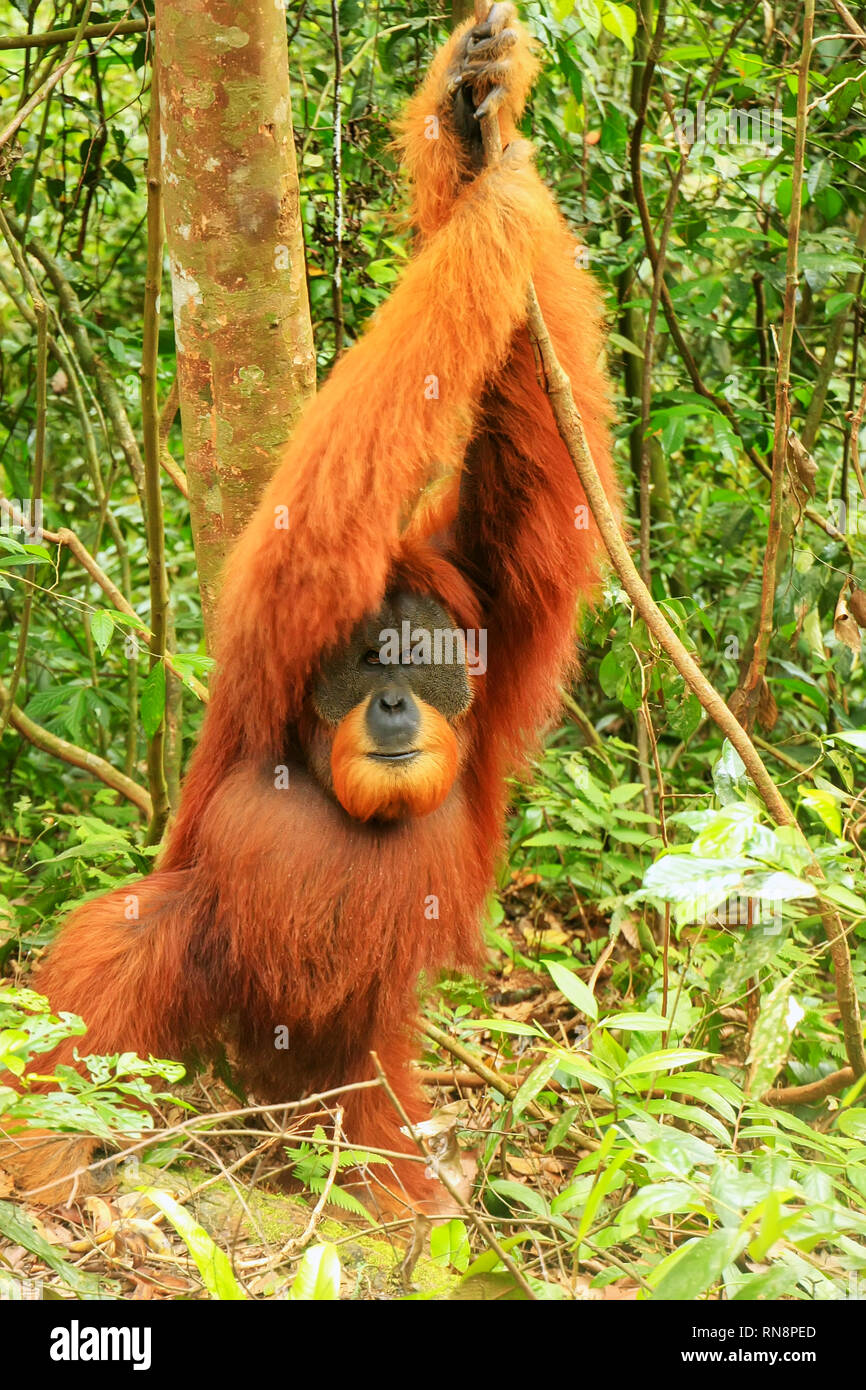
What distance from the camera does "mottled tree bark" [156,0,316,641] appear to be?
3.12 meters

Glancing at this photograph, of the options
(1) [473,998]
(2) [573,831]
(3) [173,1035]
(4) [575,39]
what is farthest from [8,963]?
(4) [575,39]

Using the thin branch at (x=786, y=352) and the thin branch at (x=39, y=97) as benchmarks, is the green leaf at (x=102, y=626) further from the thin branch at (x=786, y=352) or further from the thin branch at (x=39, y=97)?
the thin branch at (x=786, y=352)

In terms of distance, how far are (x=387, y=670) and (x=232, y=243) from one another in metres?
1.12

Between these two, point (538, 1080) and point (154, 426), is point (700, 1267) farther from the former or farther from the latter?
point (154, 426)

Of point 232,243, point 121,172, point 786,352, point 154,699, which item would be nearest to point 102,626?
point 154,699

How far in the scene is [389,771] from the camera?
3.13 m

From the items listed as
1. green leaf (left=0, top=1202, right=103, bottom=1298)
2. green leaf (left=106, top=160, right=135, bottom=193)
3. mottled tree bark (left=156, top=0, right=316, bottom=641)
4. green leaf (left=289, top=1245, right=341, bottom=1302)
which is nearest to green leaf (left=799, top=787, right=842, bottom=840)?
green leaf (left=289, top=1245, right=341, bottom=1302)

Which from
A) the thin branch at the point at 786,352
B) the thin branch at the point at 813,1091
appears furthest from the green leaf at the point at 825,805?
the thin branch at the point at 813,1091

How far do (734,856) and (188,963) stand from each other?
6.28ft

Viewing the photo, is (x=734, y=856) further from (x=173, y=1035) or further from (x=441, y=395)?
(x=173, y=1035)

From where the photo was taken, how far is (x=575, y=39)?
4617mm

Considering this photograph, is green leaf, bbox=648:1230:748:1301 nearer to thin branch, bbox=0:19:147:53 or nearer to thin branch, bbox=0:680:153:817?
thin branch, bbox=0:680:153:817

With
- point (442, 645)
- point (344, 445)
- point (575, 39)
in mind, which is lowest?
point (442, 645)

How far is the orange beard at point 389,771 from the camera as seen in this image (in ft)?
10.3
